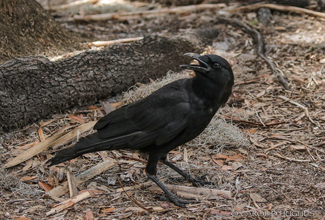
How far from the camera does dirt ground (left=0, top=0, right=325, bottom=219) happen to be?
3.23m

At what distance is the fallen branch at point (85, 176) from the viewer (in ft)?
11.6

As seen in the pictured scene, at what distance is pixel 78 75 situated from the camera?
16.6ft

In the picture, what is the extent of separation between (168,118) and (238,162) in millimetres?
1203

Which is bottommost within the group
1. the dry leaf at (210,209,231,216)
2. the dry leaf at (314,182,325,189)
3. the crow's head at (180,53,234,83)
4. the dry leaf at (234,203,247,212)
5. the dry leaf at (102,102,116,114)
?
the dry leaf at (314,182,325,189)

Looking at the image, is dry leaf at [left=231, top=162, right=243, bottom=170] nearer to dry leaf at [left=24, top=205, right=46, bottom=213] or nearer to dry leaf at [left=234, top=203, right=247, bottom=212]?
dry leaf at [left=234, top=203, right=247, bottom=212]

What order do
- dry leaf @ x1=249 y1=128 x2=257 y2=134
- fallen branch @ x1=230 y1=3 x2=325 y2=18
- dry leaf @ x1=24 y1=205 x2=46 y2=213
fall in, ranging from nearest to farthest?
1. dry leaf @ x1=24 y1=205 x2=46 y2=213
2. dry leaf @ x1=249 y1=128 x2=257 y2=134
3. fallen branch @ x1=230 y1=3 x2=325 y2=18

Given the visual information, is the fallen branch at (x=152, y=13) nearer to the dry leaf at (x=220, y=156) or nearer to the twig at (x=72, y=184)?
the dry leaf at (x=220, y=156)

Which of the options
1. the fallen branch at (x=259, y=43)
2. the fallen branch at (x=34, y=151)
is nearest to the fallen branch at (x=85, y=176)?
the fallen branch at (x=34, y=151)

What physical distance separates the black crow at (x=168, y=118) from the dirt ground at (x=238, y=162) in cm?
41

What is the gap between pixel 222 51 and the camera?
6805mm

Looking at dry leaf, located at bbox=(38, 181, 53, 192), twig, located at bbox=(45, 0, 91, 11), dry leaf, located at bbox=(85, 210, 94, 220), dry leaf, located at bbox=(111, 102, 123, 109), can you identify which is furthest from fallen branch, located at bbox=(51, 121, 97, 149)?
twig, located at bbox=(45, 0, 91, 11)

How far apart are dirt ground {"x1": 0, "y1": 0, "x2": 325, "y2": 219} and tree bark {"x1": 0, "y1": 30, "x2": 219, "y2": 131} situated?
214mm

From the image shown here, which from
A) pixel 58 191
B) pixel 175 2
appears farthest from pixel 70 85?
pixel 175 2

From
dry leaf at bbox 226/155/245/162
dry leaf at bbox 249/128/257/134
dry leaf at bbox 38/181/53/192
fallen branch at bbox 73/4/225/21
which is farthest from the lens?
fallen branch at bbox 73/4/225/21
